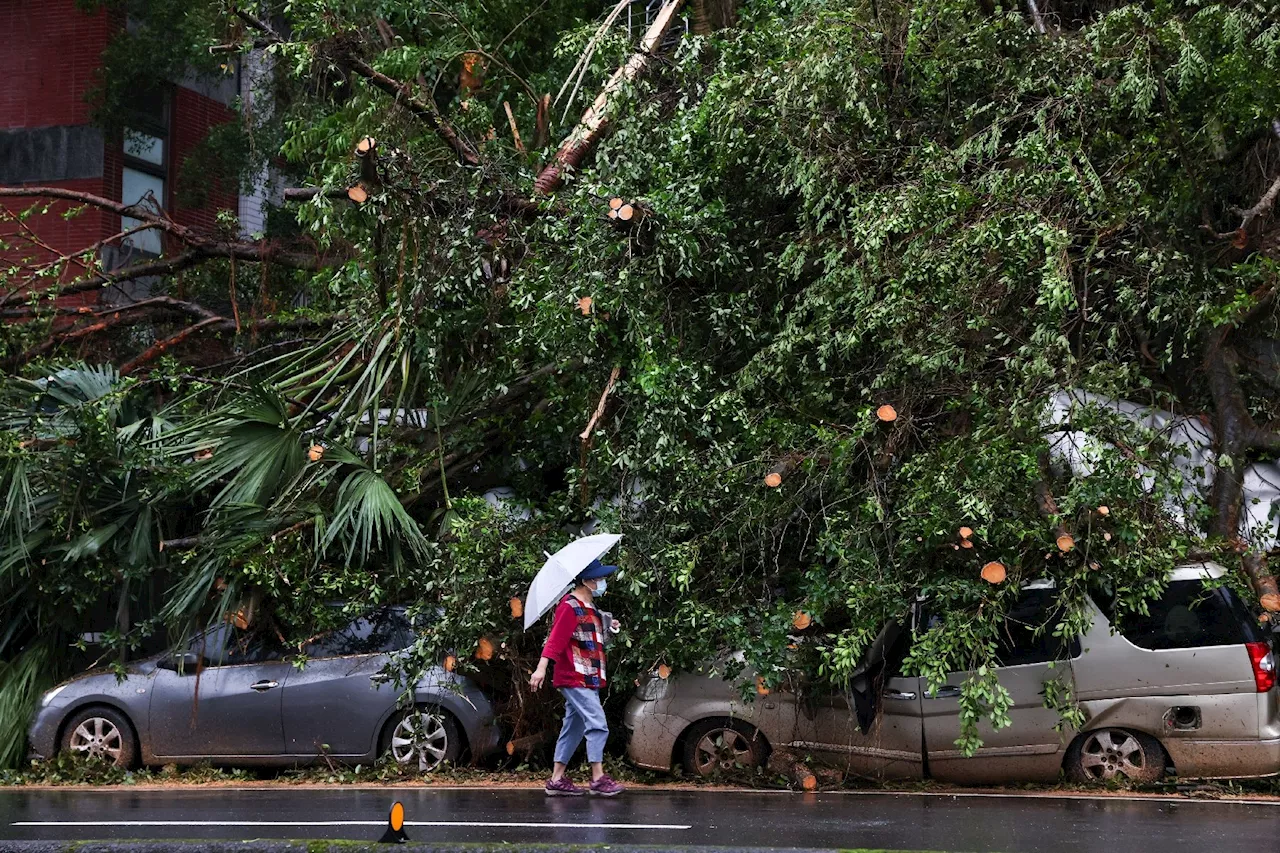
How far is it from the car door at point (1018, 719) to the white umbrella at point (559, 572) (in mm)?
2477

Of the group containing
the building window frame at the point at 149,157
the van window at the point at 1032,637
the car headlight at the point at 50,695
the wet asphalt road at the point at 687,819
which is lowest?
the wet asphalt road at the point at 687,819

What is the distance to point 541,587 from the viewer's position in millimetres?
8953

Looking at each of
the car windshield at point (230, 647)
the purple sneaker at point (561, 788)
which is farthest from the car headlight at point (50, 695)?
the purple sneaker at point (561, 788)

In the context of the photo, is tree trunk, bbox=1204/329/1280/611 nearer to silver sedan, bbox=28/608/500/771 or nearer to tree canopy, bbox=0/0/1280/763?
tree canopy, bbox=0/0/1280/763

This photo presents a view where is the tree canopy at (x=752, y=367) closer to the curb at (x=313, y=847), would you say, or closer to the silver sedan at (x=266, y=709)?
the silver sedan at (x=266, y=709)

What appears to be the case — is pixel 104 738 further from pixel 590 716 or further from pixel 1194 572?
pixel 1194 572

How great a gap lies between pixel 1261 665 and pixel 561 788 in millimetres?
4652

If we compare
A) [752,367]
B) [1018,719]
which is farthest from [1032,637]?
[752,367]

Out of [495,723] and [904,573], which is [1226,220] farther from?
[495,723]

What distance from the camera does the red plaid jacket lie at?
8.98 metres

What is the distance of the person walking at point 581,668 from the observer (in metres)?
8.99

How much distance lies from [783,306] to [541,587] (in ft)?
9.54

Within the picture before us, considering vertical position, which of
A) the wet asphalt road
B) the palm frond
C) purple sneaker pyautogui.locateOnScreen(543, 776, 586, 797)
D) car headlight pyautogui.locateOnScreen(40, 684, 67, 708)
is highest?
the palm frond

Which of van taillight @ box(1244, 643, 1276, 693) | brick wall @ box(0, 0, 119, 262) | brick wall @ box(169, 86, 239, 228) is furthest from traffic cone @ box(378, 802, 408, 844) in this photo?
brick wall @ box(0, 0, 119, 262)
